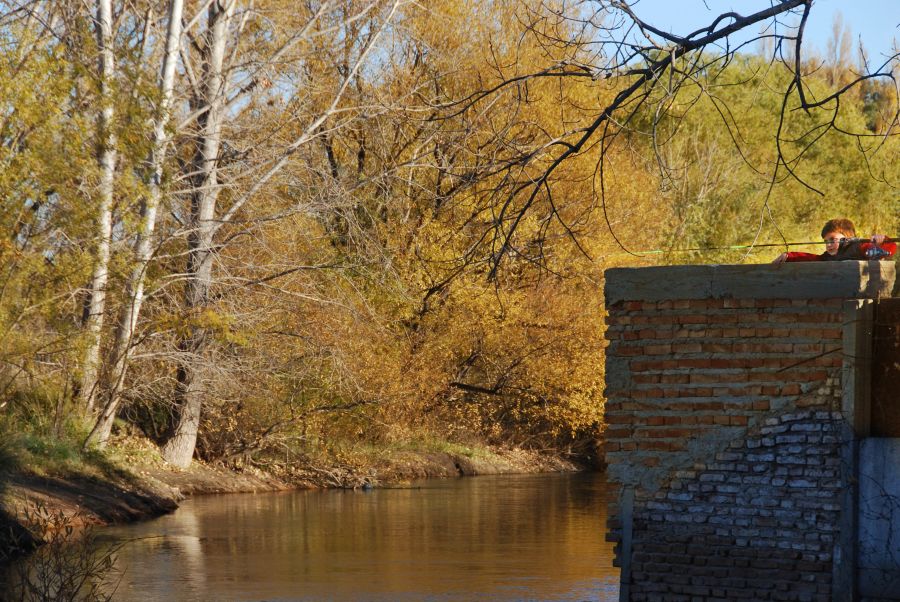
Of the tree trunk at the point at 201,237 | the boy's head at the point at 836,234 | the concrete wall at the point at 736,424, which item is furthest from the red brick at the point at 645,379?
the tree trunk at the point at 201,237

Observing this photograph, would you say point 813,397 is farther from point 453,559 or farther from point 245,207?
point 245,207

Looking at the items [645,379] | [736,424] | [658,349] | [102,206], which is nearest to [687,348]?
[658,349]

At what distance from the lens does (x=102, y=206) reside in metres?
19.1

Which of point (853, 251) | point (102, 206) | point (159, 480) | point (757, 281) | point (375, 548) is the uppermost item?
point (102, 206)

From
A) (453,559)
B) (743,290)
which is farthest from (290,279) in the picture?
(743,290)

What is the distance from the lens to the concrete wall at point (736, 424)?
891cm

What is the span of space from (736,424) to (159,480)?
15909mm

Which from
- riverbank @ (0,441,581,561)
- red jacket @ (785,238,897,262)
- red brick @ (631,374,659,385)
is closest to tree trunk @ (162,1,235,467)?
riverbank @ (0,441,581,561)

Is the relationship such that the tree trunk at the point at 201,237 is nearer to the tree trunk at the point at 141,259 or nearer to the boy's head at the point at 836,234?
the tree trunk at the point at 141,259

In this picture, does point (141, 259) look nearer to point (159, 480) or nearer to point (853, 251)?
point (159, 480)

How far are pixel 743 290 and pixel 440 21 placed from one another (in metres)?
21.2

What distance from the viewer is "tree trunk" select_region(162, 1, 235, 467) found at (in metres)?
23.5

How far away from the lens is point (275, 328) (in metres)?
25.4

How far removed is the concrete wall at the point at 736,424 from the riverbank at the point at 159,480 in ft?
20.3
